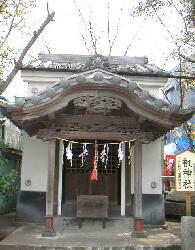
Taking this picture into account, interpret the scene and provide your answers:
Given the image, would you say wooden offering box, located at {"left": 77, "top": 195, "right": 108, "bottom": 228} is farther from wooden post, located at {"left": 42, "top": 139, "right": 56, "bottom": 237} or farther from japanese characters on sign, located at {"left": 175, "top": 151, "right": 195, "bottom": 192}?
japanese characters on sign, located at {"left": 175, "top": 151, "right": 195, "bottom": 192}

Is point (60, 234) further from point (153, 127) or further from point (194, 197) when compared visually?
point (194, 197)

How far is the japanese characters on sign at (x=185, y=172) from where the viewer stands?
29.6 ft

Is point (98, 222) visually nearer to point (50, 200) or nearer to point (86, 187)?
point (86, 187)

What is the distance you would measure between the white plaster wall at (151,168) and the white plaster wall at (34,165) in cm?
359

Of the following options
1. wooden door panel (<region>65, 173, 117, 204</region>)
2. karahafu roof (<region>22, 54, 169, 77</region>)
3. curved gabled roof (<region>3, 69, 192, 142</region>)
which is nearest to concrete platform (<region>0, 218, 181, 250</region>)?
wooden door panel (<region>65, 173, 117, 204</region>)

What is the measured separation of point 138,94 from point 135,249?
14.7ft

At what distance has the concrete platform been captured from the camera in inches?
352

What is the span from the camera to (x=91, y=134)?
1083 cm

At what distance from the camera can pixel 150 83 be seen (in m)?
14.8

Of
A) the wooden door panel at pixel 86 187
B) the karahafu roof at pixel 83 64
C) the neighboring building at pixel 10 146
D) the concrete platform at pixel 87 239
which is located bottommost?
the concrete platform at pixel 87 239

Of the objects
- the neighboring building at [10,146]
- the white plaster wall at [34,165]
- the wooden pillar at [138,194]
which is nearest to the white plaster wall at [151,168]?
the wooden pillar at [138,194]

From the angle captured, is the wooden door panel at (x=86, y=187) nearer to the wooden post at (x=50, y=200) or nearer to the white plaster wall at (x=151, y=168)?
the white plaster wall at (x=151, y=168)

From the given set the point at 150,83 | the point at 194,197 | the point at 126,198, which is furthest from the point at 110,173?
the point at 194,197

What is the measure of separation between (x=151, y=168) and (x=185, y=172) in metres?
4.10
